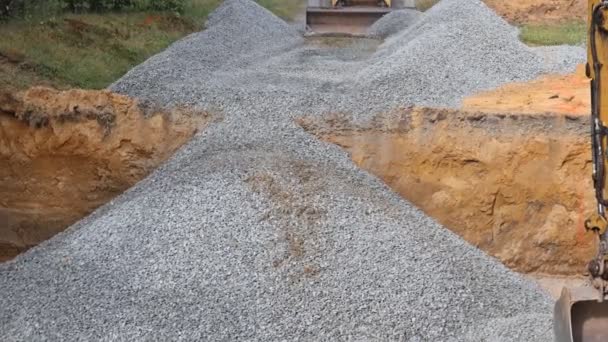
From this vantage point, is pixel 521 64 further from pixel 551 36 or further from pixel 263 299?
pixel 263 299

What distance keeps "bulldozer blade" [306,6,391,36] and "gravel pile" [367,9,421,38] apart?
500 mm

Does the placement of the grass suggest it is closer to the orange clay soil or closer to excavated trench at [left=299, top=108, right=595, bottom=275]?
excavated trench at [left=299, top=108, right=595, bottom=275]

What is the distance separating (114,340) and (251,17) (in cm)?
1244

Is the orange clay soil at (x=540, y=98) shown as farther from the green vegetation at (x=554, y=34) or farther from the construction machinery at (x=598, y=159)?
the construction machinery at (x=598, y=159)

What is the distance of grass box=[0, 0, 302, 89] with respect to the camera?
11289 millimetres

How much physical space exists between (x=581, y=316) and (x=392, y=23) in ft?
42.6

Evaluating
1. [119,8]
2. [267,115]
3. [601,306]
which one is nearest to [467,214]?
[267,115]

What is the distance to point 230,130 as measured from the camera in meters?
9.53

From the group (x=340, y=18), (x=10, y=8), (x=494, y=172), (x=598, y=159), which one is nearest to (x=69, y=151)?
(x=10, y=8)

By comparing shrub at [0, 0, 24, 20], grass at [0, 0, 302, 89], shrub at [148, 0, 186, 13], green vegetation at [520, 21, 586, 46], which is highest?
shrub at [0, 0, 24, 20]

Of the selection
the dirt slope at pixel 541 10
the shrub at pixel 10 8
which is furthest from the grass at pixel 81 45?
the dirt slope at pixel 541 10

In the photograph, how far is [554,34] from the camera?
15.0 m

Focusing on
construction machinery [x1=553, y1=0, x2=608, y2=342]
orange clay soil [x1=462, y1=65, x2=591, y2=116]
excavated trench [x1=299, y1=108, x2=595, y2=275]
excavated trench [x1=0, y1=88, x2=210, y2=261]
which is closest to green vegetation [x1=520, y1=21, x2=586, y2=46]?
orange clay soil [x1=462, y1=65, x2=591, y2=116]

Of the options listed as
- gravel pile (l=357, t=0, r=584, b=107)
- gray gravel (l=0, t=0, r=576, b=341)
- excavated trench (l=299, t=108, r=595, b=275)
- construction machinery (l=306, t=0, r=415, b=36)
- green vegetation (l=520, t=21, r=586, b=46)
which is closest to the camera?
gray gravel (l=0, t=0, r=576, b=341)
